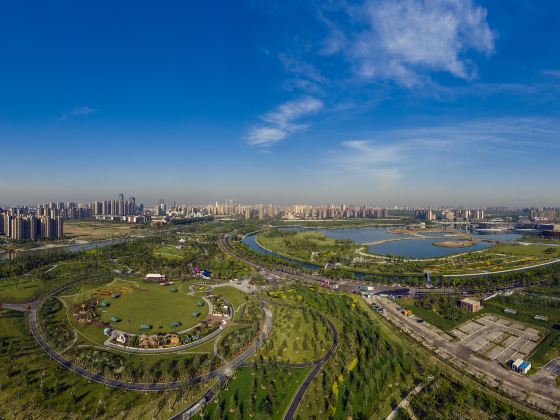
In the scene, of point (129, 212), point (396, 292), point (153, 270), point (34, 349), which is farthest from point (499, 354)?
point (129, 212)

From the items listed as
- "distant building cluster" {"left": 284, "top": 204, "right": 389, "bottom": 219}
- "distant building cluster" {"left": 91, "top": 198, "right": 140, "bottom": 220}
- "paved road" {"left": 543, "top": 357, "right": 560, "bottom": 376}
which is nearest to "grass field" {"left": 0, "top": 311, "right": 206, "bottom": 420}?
"paved road" {"left": 543, "top": 357, "right": 560, "bottom": 376}

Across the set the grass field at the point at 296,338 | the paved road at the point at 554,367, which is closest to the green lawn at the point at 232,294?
the grass field at the point at 296,338

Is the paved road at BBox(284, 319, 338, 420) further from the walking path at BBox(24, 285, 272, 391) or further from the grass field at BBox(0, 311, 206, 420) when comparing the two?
the grass field at BBox(0, 311, 206, 420)

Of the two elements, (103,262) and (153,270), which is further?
(103,262)

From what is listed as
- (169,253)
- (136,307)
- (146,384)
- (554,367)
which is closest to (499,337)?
(554,367)

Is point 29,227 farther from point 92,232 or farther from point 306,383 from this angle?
point 306,383

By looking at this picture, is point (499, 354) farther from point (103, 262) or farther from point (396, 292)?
point (103, 262)

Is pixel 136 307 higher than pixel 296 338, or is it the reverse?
pixel 136 307
